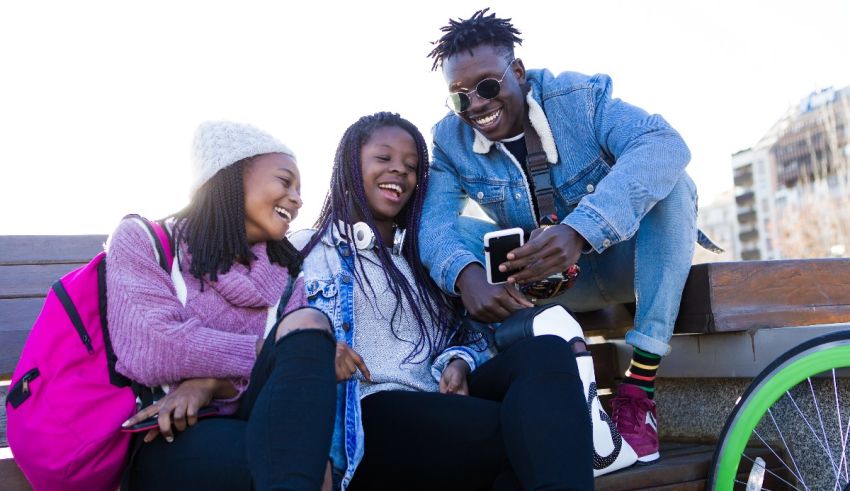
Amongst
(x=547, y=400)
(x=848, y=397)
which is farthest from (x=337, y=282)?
(x=848, y=397)

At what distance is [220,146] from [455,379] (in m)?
0.99

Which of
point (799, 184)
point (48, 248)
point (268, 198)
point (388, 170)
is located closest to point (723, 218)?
point (799, 184)

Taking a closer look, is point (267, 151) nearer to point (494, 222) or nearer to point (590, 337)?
point (494, 222)

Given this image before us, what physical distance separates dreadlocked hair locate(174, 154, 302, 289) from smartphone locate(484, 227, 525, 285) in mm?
619

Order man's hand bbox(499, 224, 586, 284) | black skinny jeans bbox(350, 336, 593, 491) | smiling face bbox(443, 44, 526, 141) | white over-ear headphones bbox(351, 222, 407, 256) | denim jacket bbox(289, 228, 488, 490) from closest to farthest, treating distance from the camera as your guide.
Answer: black skinny jeans bbox(350, 336, 593, 491) < denim jacket bbox(289, 228, 488, 490) < man's hand bbox(499, 224, 586, 284) < white over-ear headphones bbox(351, 222, 407, 256) < smiling face bbox(443, 44, 526, 141)

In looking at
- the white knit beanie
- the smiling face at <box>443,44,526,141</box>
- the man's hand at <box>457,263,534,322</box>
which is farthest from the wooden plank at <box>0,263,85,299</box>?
the smiling face at <box>443,44,526,141</box>

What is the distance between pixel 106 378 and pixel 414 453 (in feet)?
2.69

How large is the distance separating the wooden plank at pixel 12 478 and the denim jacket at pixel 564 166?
52.5 inches

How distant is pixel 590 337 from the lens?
387 cm

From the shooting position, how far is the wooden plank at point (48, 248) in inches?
120

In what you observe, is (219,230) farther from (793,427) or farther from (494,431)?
(793,427)

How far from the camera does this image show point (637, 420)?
2850 millimetres

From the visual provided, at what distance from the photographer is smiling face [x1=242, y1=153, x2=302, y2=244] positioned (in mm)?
2500

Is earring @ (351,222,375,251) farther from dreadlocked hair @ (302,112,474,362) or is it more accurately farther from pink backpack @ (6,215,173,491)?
pink backpack @ (6,215,173,491)
